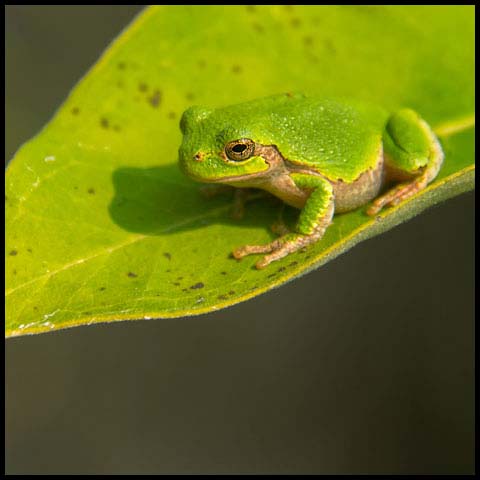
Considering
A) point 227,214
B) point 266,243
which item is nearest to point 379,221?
point 266,243

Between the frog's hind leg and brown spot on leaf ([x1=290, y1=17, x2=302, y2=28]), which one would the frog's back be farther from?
brown spot on leaf ([x1=290, y1=17, x2=302, y2=28])

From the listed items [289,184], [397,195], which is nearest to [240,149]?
[289,184]

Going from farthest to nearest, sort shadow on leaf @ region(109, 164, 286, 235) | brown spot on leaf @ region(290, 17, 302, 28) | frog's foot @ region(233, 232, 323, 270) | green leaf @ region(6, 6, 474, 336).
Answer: brown spot on leaf @ region(290, 17, 302, 28), shadow on leaf @ region(109, 164, 286, 235), frog's foot @ region(233, 232, 323, 270), green leaf @ region(6, 6, 474, 336)

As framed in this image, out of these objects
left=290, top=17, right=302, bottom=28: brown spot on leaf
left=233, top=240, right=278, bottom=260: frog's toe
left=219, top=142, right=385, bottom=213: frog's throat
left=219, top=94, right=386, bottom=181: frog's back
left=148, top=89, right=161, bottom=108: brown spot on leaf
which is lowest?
left=233, top=240, right=278, bottom=260: frog's toe

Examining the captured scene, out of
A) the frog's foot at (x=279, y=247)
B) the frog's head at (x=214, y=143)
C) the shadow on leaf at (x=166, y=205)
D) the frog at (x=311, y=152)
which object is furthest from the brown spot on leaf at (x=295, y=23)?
the frog's foot at (x=279, y=247)

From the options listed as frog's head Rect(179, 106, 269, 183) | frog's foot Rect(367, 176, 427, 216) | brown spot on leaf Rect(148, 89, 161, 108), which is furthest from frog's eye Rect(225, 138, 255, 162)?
frog's foot Rect(367, 176, 427, 216)

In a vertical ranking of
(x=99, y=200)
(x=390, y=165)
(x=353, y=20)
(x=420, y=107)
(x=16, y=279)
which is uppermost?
(x=353, y=20)

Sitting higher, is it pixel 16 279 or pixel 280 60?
pixel 280 60

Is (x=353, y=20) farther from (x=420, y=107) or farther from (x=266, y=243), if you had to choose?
(x=266, y=243)
